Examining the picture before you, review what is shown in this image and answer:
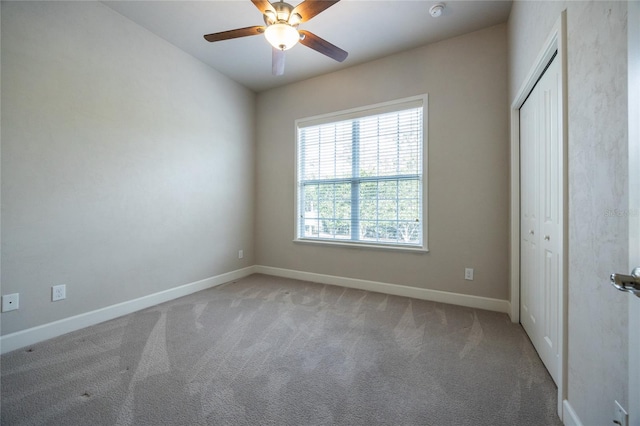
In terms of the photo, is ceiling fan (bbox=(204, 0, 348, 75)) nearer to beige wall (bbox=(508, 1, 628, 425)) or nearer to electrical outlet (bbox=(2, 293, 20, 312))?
beige wall (bbox=(508, 1, 628, 425))

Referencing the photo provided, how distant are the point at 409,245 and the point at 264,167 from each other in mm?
2483

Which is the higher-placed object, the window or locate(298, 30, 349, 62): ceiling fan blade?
locate(298, 30, 349, 62): ceiling fan blade

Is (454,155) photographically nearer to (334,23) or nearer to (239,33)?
(334,23)

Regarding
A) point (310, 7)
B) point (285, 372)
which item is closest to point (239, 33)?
point (310, 7)

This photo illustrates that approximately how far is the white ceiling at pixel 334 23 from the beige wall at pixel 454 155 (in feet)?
0.66

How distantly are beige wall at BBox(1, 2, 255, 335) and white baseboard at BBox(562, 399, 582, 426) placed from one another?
135 inches

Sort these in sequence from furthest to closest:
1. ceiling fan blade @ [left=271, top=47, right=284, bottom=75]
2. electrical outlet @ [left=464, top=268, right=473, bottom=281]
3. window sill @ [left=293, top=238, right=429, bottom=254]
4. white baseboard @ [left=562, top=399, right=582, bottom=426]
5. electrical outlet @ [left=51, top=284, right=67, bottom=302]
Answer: window sill @ [left=293, top=238, right=429, bottom=254], electrical outlet @ [left=464, top=268, right=473, bottom=281], ceiling fan blade @ [left=271, top=47, right=284, bottom=75], electrical outlet @ [left=51, top=284, right=67, bottom=302], white baseboard @ [left=562, top=399, right=582, bottom=426]

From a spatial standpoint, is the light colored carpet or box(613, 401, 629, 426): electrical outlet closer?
box(613, 401, 629, 426): electrical outlet

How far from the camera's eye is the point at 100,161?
7.91ft

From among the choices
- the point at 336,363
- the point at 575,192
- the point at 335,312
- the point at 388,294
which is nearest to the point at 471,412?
the point at 336,363

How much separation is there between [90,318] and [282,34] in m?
2.91

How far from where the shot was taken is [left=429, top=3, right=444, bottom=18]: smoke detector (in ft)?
7.72

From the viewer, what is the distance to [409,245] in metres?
3.11

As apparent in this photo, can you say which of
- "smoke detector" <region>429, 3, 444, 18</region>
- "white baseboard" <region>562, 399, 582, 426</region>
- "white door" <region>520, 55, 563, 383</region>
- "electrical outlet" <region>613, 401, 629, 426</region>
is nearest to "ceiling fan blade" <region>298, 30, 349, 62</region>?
"smoke detector" <region>429, 3, 444, 18</region>
